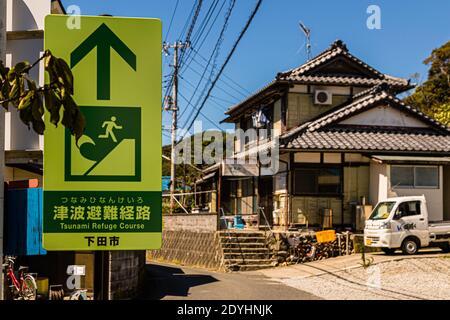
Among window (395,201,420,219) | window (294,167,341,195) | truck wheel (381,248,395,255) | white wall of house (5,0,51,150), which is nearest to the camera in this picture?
white wall of house (5,0,51,150)

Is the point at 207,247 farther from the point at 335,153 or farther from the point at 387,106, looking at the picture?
the point at 387,106

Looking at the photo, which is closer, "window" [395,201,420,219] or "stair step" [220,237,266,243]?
"window" [395,201,420,219]

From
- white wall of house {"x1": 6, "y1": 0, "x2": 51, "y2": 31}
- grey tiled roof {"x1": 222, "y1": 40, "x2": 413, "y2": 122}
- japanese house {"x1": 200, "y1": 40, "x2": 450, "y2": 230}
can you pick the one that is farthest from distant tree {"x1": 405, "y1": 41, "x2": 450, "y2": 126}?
white wall of house {"x1": 6, "y1": 0, "x2": 51, "y2": 31}

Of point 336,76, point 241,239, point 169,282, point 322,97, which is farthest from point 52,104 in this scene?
point 336,76

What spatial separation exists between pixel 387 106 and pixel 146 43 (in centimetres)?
2377

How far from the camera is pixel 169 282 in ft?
59.3

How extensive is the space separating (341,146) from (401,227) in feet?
15.6

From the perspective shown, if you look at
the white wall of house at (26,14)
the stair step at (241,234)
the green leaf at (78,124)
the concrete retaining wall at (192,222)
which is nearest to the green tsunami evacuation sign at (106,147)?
the green leaf at (78,124)

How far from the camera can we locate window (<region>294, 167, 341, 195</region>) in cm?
2398

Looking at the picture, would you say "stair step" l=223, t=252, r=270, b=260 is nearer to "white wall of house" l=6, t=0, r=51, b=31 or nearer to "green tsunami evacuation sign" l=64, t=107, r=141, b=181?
"white wall of house" l=6, t=0, r=51, b=31

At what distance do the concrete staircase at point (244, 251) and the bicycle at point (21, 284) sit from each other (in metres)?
9.43

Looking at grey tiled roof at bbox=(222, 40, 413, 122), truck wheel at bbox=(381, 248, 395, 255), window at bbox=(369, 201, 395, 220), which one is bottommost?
truck wheel at bbox=(381, 248, 395, 255)

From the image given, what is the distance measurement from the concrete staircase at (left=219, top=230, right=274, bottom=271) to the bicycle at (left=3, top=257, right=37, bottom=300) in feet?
30.9
